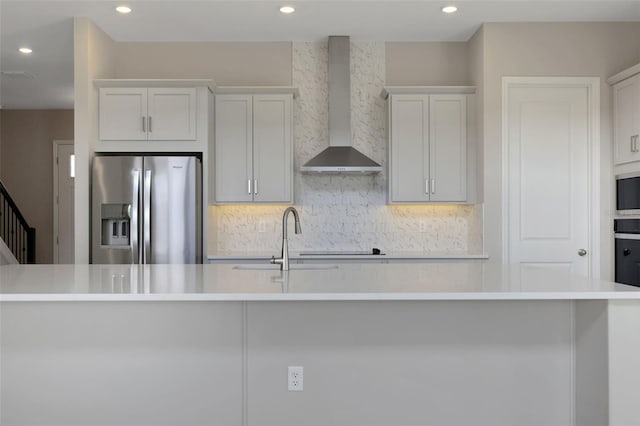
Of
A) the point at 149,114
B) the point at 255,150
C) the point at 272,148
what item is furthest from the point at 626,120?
the point at 149,114

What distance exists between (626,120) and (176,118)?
3616mm

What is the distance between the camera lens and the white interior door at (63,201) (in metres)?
7.67

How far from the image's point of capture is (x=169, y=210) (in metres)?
4.20

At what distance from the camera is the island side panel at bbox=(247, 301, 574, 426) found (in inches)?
87.4

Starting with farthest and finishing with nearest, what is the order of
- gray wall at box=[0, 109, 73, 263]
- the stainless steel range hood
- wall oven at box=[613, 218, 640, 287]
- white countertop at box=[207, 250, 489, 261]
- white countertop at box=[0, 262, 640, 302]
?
gray wall at box=[0, 109, 73, 263] < the stainless steel range hood < white countertop at box=[207, 250, 489, 261] < wall oven at box=[613, 218, 640, 287] < white countertop at box=[0, 262, 640, 302]

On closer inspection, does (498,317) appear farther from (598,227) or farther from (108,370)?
(598,227)

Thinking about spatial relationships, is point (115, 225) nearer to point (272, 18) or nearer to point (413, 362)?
point (272, 18)

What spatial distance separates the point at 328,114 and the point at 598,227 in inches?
98.3

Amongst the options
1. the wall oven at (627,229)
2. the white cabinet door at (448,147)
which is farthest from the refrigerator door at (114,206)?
the wall oven at (627,229)

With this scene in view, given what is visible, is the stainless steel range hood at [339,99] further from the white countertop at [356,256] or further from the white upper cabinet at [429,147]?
the white countertop at [356,256]

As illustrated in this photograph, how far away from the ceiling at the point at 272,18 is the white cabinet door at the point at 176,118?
1.93 ft

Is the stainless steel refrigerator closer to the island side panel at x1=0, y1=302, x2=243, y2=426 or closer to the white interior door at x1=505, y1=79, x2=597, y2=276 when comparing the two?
the island side panel at x1=0, y1=302, x2=243, y2=426

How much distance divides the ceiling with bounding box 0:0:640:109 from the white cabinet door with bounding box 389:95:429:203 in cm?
65

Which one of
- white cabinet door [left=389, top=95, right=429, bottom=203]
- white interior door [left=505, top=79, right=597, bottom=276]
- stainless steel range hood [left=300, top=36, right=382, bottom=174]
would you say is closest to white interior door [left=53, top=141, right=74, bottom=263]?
stainless steel range hood [left=300, top=36, right=382, bottom=174]
